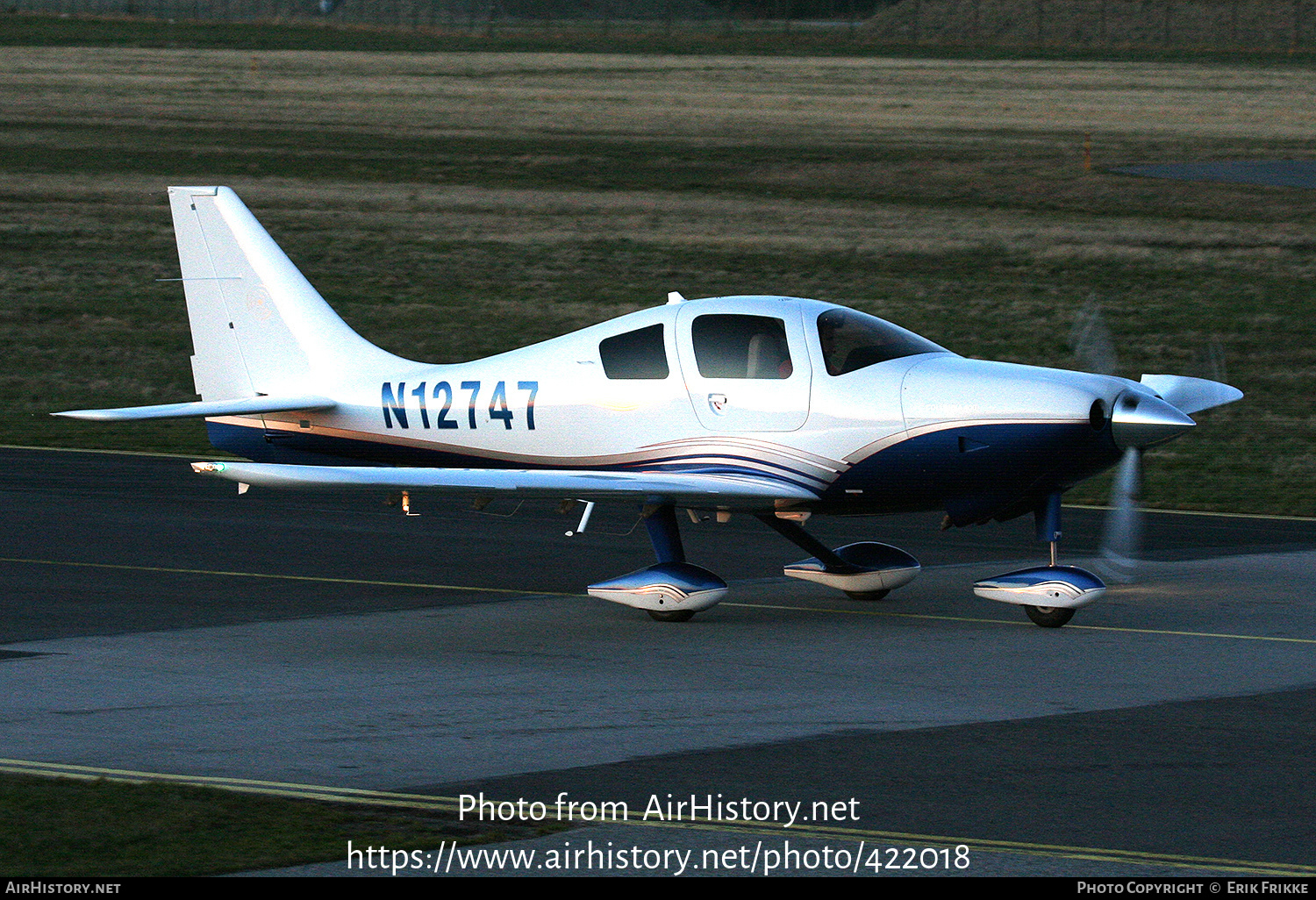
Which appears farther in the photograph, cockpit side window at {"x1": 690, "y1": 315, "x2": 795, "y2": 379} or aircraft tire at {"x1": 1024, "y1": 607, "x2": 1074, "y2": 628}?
cockpit side window at {"x1": 690, "y1": 315, "x2": 795, "y2": 379}

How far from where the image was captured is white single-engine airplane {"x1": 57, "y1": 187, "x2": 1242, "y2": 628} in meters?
15.0

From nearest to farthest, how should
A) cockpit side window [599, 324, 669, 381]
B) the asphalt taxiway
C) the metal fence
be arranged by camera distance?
the asphalt taxiway < cockpit side window [599, 324, 669, 381] < the metal fence

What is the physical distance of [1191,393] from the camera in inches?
676

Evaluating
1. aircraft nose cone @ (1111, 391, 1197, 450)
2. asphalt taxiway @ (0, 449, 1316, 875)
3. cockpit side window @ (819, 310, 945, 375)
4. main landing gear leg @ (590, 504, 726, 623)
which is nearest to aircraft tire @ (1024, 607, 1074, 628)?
asphalt taxiway @ (0, 449, 1316, 875)

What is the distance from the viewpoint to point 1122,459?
15344mm

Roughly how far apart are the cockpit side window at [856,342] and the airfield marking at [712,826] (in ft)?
20.3

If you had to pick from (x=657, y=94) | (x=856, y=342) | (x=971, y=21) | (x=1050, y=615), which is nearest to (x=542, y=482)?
(x=856, y=342)

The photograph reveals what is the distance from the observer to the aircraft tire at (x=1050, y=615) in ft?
50.2

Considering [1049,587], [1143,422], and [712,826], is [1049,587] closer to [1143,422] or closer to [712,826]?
[1143,422]

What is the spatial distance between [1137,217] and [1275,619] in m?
31.8

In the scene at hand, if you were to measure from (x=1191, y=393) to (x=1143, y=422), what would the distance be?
257 centimetres

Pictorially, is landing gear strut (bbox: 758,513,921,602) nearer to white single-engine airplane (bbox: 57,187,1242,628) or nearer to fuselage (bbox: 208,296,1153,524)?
A: white single-engine airplane (bbox: 57,187,1242,628)

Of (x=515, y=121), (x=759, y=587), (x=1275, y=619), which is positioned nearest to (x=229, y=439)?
(x=759, y=587)

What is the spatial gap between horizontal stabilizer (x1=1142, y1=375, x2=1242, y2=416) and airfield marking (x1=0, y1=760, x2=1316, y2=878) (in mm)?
8063
